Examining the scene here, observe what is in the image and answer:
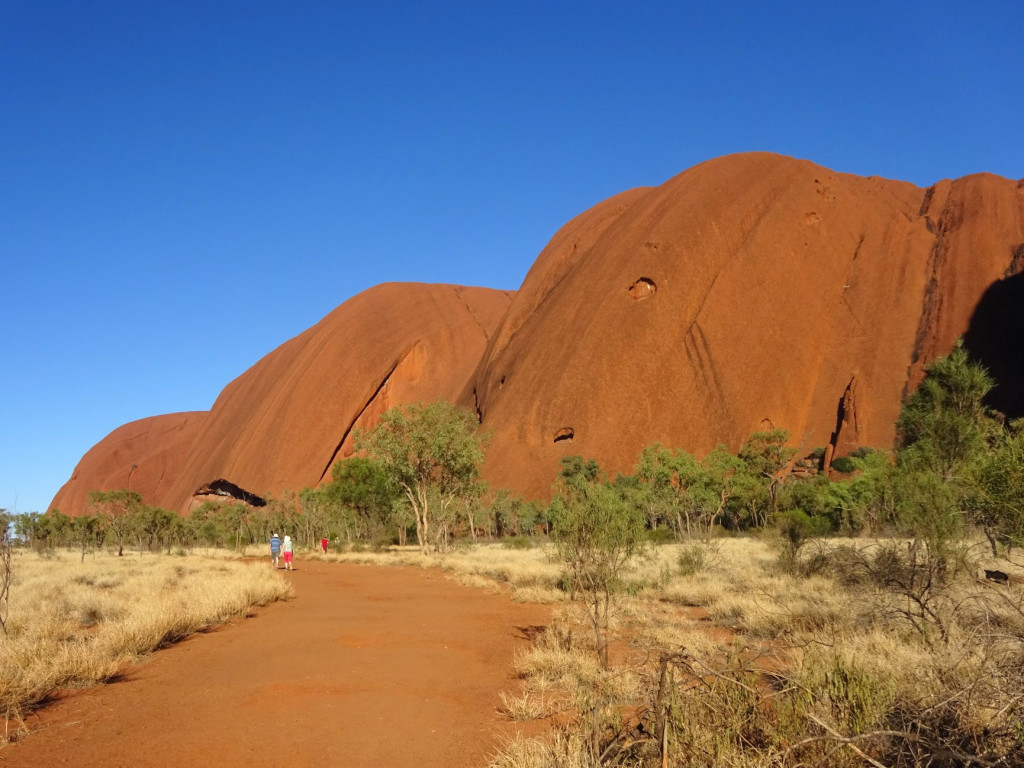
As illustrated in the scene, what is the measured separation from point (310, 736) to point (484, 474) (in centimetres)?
4443

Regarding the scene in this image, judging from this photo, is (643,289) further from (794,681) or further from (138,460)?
(138,460)

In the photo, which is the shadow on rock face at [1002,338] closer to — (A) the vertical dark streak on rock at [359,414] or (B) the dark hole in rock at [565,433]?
(B) the dark hole in rock at [565,433]

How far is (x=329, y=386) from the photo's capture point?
6919cm

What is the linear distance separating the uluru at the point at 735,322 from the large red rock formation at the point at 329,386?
0.49 metres

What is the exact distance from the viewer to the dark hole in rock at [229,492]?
65562mm

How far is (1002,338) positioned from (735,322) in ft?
62.1

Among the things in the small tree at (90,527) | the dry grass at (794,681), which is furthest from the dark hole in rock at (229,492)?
the dry grass at (794,681)

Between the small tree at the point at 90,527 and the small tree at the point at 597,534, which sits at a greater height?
the small tree at the point at 597,534

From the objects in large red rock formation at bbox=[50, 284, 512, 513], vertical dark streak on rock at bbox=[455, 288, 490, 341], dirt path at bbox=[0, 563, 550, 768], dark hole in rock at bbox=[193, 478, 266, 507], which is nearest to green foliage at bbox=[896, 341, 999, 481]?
dirt path at bbox=[0, 563, 550, 768]

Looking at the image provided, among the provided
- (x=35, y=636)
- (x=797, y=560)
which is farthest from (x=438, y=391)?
(x=35, y=636)

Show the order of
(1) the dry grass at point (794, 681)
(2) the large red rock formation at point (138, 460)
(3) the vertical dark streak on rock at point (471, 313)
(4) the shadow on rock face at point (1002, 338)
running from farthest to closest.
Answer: (2) the large red rock formation at point (138, 460)
(3) the vertical dark streak on rock at point (471, 313)
(4) the shadow on rock face at point (1002, 338)
(1) the dry grass at point (794, 681)

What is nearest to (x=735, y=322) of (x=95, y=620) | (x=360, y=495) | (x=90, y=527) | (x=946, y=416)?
(x=946, y=416)

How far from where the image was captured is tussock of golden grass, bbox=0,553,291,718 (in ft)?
23.2

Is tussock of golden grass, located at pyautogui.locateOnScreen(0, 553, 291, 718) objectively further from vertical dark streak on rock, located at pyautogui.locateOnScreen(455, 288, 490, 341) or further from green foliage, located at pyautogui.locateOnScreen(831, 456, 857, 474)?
vertical dark streak on rock, located at pyautogui.locateOnScreen(455, 288, 490, 341)
